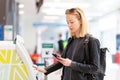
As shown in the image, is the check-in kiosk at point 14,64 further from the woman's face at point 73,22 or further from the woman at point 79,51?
the woman's face at point 73,22

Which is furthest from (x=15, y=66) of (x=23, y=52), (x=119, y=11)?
(x=119, y=11)

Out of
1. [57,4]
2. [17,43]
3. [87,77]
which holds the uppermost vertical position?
[57,4]

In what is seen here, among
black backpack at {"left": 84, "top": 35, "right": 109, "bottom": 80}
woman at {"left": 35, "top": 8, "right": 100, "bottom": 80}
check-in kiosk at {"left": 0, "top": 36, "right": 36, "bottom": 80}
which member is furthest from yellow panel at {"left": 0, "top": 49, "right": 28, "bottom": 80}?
black backpack at {"left": 84, "top": 35, "right": 109, "bottom": 80}

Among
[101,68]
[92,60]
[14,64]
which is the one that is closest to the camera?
[14,64]

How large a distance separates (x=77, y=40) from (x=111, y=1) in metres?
11.2

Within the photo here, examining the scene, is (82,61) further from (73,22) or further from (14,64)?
(14,64)

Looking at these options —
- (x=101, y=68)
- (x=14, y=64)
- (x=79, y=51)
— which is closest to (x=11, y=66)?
(x=14, y=64)

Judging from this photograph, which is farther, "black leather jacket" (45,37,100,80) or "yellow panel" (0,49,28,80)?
"black leather jacket" (45,37,100,80)

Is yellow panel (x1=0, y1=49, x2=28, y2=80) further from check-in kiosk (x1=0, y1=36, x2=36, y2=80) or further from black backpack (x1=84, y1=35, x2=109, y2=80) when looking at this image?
black backpack (x1=84, y1=35, x2=109, y2=80)

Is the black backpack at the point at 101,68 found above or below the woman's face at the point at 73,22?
below

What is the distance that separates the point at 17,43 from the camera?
6.16 ft

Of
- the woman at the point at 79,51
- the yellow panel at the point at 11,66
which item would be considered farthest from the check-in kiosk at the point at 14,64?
the woman at the point at 79,51

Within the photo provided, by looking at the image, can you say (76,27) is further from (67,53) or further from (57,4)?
(57,4)

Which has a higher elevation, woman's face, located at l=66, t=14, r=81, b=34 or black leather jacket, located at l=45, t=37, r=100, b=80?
woman's face, located at l=66, t=14, r=81, b=34
